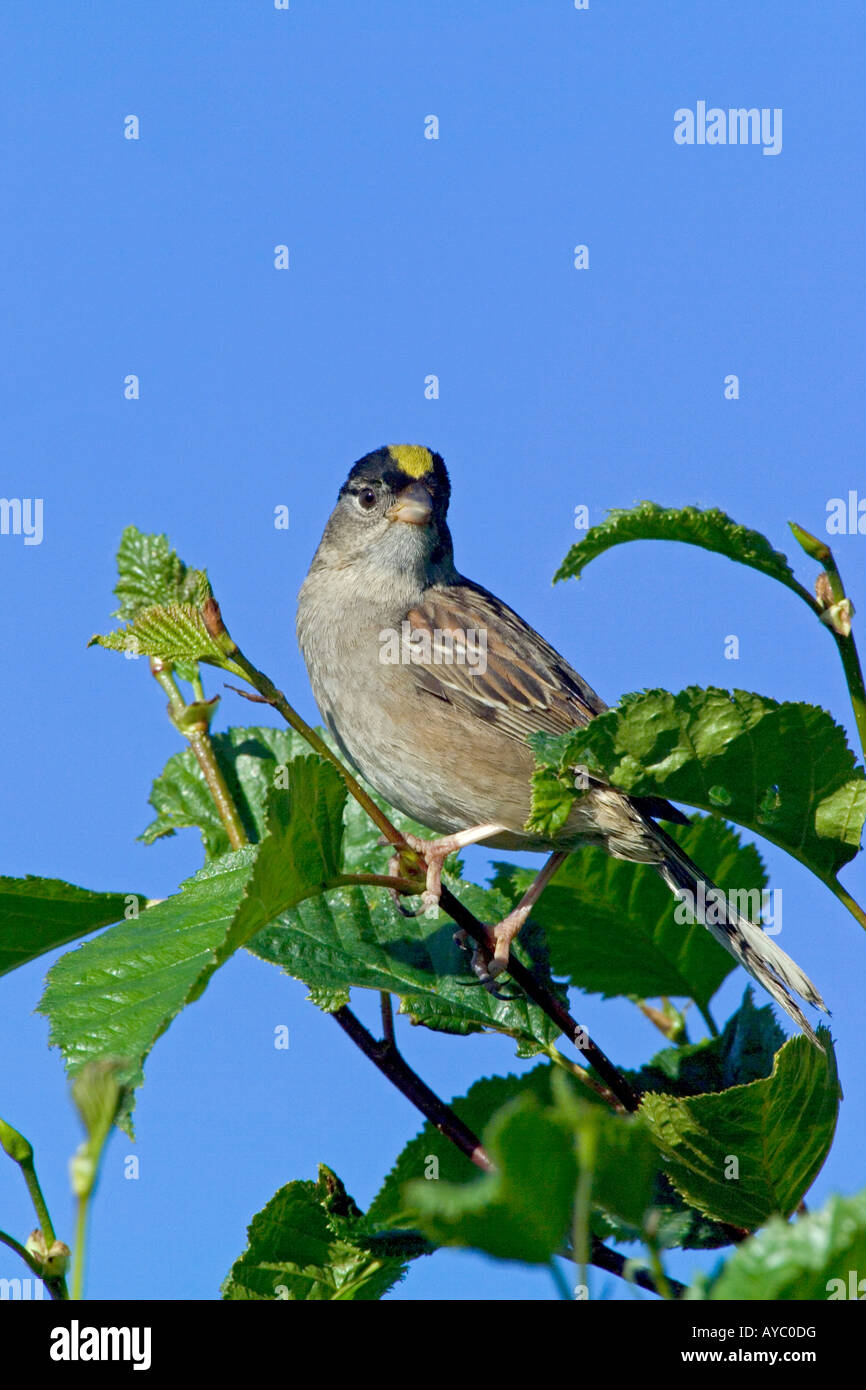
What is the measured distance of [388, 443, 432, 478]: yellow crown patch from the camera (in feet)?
17.9

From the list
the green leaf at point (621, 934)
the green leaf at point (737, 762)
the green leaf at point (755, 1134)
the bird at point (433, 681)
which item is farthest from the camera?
the bird at point (433, 681)

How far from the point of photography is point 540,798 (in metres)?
2.23

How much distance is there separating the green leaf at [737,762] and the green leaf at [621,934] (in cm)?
88

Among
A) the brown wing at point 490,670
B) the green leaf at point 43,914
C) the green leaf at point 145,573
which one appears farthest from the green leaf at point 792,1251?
the brown wing at point 490,670

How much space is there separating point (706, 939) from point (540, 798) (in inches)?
45.3

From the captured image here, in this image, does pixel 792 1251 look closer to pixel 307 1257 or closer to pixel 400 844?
pixel 400 844

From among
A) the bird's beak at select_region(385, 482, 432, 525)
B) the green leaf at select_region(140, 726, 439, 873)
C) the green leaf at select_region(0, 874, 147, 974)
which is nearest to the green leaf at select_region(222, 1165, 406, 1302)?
the green leaf at select_region(0, 874, 147, 974)

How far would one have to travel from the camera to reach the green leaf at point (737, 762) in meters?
→ 2.16

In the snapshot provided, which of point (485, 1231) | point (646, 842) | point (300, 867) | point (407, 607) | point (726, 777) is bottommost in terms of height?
point (485, 1231)

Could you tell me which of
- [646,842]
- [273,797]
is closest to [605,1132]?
[273,797]

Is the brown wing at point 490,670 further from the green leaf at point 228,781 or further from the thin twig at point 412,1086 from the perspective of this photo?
the thin twig at point 412,1086

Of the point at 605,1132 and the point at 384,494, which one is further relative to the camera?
the point at 384,494
